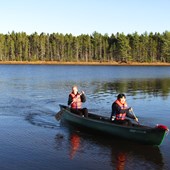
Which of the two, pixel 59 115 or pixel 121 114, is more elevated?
pixel 121 114

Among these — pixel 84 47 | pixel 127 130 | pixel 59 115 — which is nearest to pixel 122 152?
pixel 127 130

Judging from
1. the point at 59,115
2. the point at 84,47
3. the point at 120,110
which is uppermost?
the point at 84,47

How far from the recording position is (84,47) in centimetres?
14775

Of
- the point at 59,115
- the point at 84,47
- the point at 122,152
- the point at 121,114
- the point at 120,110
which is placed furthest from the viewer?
the point at 84,47

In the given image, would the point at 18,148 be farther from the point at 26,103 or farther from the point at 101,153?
the point at 26,103

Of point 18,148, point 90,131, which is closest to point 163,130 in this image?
point 90,131

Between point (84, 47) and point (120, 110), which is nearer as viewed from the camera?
point (120, 110)

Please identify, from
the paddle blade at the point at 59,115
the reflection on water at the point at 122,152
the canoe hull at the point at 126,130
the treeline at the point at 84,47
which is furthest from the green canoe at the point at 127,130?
the treeline at the point at 84,47

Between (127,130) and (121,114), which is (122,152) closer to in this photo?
(127,130)

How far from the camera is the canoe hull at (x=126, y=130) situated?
15.3m

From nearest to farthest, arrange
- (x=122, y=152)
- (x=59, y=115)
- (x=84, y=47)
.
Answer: (x=122, y=152), (x=59, y=115), (x=84, y=47)

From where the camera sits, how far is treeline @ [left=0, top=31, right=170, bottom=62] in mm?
140625

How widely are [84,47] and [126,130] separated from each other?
5226 inches

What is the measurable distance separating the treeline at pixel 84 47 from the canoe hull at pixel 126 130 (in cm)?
11996
